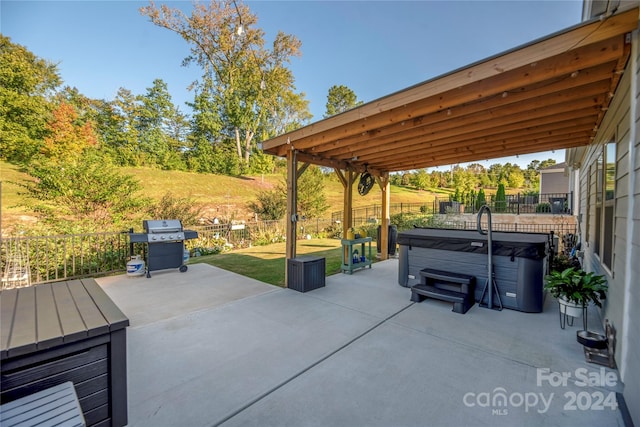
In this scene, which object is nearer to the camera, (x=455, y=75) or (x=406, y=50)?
(x=455, y=75)

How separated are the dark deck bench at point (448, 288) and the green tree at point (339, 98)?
26756 millimetres

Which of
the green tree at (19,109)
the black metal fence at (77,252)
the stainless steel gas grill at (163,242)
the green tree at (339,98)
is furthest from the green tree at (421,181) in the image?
the green tree at (19,109)

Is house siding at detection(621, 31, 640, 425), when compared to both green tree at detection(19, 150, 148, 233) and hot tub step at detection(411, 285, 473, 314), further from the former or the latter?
green tree at detection(19, 150, 148, 233)

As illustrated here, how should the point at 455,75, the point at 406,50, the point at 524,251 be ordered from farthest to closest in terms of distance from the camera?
1. the point at 406,50
2. the point at 524,251
3. the point at 455,75

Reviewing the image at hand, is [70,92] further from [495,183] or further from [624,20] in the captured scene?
[495,183]

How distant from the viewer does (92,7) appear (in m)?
8.12

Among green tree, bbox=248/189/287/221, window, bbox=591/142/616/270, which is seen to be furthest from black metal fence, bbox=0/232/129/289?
window, bbox=591/142/616/270

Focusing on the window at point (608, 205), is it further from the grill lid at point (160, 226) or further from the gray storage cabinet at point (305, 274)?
the grill lid at point (160, 226)

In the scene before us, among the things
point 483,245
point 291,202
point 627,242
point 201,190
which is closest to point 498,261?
point 483,245

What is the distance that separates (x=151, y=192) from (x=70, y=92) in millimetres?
15867

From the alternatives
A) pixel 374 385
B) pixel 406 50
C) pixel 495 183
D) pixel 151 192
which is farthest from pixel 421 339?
pixel 495 183

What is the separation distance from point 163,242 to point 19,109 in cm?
1719

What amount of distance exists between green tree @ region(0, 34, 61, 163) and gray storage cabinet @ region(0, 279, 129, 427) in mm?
19160

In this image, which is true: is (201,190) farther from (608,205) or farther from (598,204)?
(608,205)
